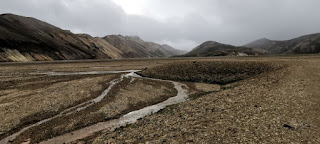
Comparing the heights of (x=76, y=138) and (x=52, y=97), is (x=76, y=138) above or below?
below

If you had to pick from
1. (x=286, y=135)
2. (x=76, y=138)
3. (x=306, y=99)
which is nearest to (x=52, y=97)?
(x=76, y=138)

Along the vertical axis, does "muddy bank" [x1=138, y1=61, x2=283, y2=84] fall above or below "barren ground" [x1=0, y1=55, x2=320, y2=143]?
above

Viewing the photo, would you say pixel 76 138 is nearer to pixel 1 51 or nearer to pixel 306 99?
pixel 306 99

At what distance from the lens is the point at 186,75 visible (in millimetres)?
63812

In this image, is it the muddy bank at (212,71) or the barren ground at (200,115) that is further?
the muddy bank at (212,71)

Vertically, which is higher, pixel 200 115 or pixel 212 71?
pixel 212 71

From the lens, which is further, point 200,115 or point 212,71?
point 212,71

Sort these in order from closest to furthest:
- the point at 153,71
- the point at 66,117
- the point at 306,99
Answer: the point at 306,99 < the point at 66,117 < the point at 153,71

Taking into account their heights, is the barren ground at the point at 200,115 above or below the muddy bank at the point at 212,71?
below

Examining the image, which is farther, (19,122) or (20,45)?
(20,45)

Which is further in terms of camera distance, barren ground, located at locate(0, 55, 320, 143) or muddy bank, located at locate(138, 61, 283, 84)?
muddy bank, located at locate(138, 61, 283, 84)

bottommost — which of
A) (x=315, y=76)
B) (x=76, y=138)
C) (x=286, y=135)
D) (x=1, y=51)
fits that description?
(x=76, y=138)

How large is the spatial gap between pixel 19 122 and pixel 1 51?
7010 inches

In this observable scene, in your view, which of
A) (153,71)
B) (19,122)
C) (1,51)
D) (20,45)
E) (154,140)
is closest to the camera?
(154,140)
